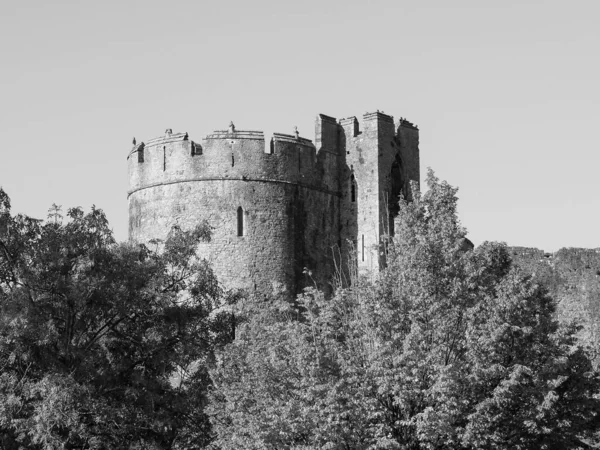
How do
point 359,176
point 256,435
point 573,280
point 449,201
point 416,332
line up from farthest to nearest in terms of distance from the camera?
point 359,176 < point 573,280 < point 449,201 < point 256,435 < point 416,332

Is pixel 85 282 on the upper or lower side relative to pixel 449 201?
lower

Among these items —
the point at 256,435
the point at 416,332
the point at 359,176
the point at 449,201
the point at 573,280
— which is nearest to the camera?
the point at 416,332

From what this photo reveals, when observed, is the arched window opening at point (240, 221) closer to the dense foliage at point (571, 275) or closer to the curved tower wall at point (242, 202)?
the curved tower wall at point (242, 202)

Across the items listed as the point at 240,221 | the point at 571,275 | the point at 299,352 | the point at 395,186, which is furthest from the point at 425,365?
the point at 395,186

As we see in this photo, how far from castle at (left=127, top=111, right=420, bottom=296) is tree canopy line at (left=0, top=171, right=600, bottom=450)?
18.5 m

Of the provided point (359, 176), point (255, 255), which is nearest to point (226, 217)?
point (255, 255)

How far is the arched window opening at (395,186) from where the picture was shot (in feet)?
193

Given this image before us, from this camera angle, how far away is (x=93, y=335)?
108 ft

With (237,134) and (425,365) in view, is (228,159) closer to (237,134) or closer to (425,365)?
(237,134)

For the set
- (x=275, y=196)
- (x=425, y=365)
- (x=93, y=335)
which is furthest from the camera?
(x=275, y=196)

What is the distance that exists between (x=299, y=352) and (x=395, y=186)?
95.2 feet

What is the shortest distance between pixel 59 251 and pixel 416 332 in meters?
9.26

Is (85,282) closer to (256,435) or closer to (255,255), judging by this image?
(256,435)

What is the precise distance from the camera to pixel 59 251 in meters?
32.4
